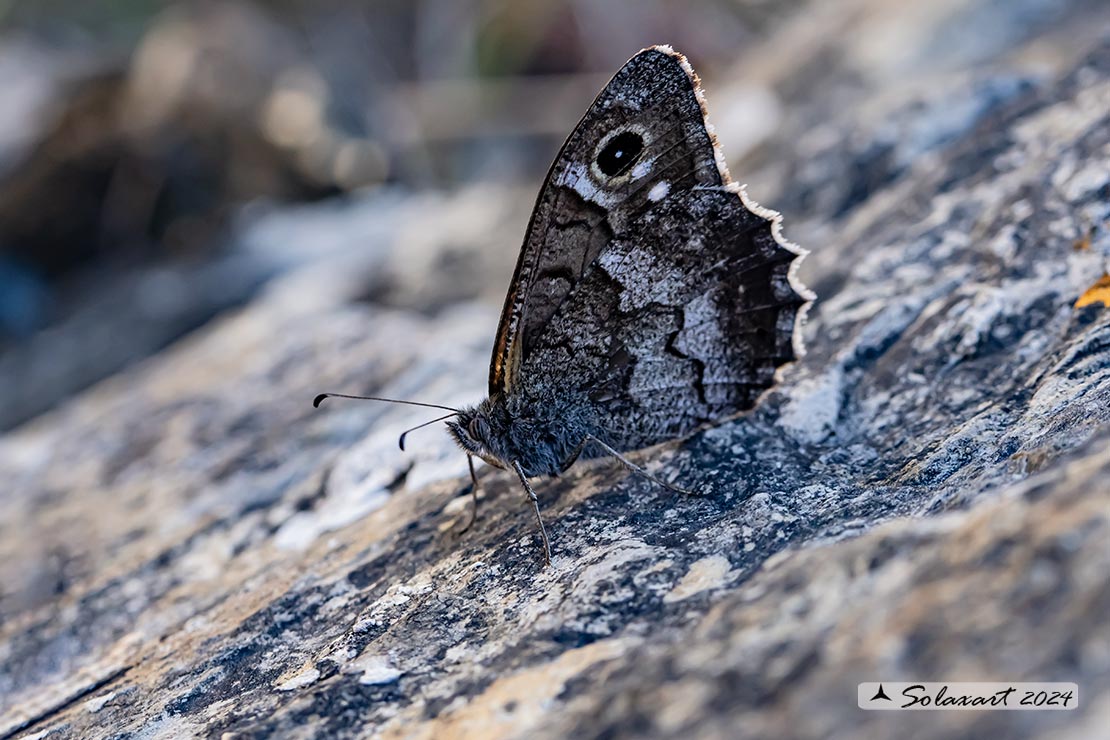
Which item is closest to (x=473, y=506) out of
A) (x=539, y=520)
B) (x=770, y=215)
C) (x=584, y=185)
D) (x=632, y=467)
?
(x=539, y=520)

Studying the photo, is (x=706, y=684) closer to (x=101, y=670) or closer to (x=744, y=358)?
(x=744, y=358)

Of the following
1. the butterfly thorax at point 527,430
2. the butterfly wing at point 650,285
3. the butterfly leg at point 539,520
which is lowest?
the butterfly leg at point 539,520

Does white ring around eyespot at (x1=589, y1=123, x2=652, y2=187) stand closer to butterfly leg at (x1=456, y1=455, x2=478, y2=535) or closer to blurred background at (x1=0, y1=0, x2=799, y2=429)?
butterfly leg at (x1=456, y1=455, x2=478, y2=535)

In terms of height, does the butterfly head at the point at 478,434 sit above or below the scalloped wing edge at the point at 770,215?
below

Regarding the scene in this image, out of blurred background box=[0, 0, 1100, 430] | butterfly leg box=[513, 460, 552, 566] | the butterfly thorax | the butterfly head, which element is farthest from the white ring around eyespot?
blurred background box=[0, 0, 1100, 430]

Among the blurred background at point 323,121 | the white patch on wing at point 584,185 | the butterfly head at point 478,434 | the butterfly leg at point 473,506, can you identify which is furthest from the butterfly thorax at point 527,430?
the blurred background at point 323,121

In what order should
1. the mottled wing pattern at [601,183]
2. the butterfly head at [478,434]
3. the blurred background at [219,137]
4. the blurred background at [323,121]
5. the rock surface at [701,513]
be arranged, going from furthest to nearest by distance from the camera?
the blurred background at [219,137] < the blurred background at [323,121] < the butterfly head at [478,434] < the mottled wing pattern at [601,183] < the rock surface at [701,513]

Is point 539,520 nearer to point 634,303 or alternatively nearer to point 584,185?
point 634,303

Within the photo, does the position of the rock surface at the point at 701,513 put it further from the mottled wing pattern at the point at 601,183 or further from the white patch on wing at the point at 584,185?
the white patch on wing at the point at 584,185
